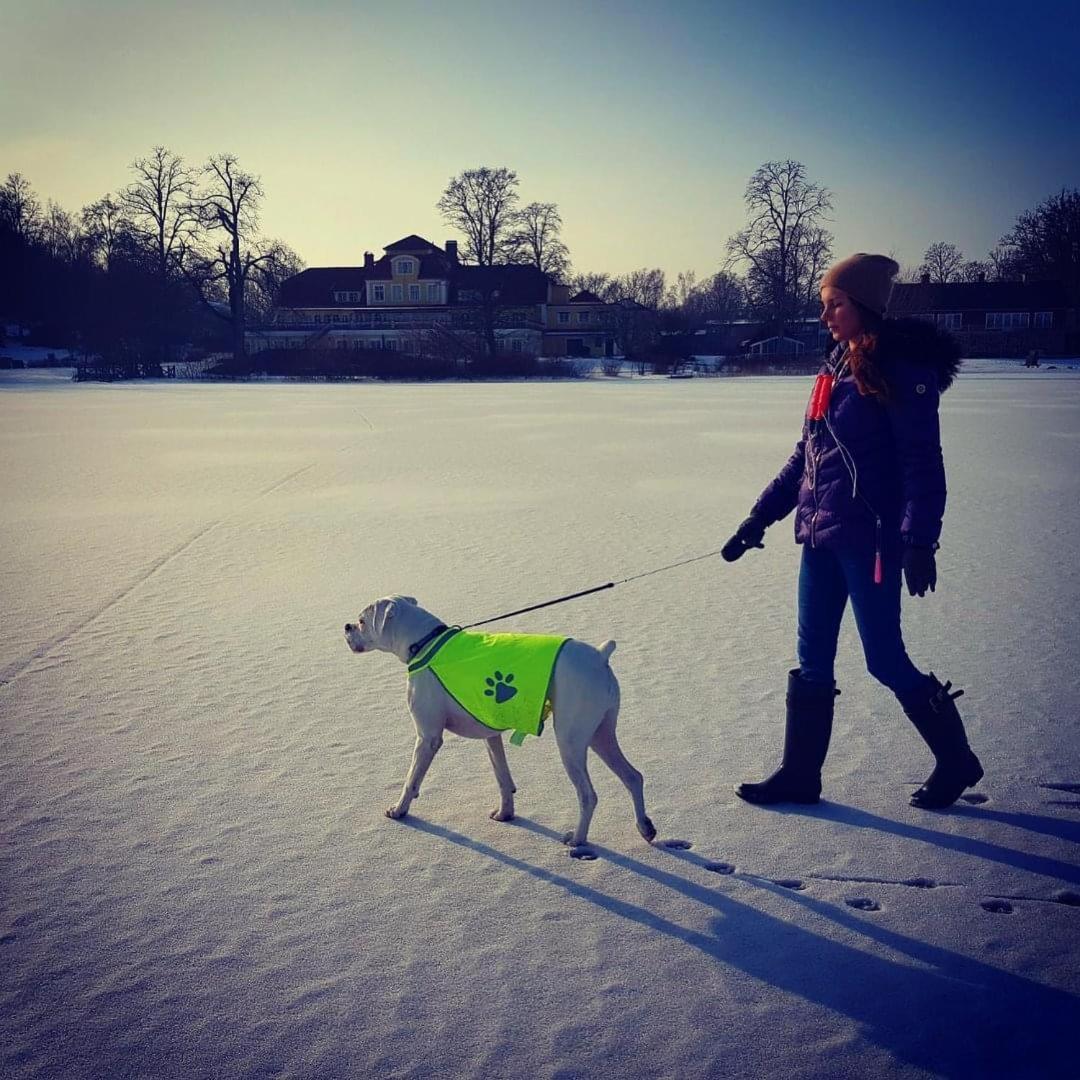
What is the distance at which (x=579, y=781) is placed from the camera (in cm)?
346

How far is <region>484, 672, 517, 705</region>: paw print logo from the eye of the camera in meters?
3.37

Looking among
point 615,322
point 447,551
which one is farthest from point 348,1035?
point 615,322

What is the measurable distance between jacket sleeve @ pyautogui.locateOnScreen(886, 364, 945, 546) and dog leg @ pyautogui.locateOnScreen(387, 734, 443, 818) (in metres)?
2.06

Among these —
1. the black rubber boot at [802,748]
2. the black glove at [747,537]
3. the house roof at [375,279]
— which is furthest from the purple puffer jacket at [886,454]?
the house roof at [375,279]

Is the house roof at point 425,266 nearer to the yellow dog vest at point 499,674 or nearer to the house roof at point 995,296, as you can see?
the house roof at point 995,296

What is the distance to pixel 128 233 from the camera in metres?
64.6

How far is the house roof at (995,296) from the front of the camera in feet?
254

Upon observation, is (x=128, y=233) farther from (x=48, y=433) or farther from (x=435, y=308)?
(x=48, y=433)

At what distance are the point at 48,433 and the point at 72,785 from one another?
2031cm

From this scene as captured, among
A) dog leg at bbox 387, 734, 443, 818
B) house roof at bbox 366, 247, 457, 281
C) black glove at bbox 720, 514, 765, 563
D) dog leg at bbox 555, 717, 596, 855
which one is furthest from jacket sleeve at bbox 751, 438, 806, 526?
house roof at bbox 366, 247, 457, 281

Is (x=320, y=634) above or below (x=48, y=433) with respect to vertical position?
below

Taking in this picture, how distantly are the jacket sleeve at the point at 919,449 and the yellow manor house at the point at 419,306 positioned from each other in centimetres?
6465

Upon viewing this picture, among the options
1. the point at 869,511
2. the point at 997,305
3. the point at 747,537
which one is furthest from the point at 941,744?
the point at 997,305

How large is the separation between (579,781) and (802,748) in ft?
3.64
